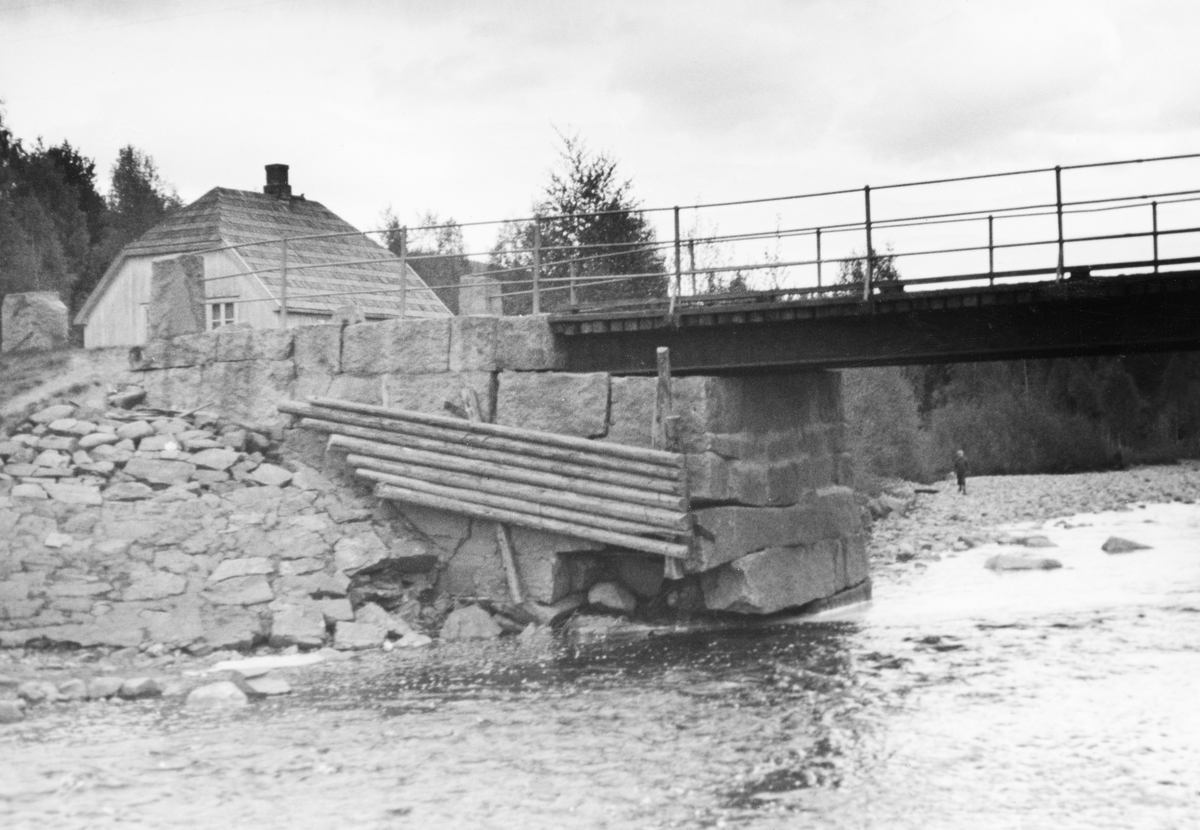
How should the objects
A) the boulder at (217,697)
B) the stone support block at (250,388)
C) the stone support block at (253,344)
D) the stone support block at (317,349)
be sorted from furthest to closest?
the stone support block at (253,344) → the stone support block at (250,388) → the stone support block at (317,349) → the boulder at (217,697)

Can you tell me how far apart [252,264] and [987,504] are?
53.4ft

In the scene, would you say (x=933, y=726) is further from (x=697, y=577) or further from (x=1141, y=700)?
(x=697, y=577)

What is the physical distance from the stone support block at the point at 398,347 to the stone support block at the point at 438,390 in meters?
0.11

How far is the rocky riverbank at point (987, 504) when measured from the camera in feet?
Result: 70.1

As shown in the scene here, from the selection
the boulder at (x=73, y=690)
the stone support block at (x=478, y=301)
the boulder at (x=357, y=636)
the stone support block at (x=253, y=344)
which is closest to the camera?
the boulder at (x=73, y=690)

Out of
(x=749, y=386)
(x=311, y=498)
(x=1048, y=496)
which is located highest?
(x=749, y=386)

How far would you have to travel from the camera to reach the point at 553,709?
1077cm

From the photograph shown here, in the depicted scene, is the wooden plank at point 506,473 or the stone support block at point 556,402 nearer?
the wooden plank at point 506,473

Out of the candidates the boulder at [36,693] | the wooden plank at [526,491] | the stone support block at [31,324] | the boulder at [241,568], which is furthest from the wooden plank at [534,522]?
the stone support block at [31,324]

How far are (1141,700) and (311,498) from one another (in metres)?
8.76

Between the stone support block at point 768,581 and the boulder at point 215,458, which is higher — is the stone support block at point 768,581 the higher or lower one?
the lower one

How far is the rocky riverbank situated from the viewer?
2138 cm

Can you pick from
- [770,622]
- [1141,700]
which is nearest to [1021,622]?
[770,622]

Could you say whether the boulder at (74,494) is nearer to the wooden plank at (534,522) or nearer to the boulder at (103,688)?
the wooden plank at (534,522)
